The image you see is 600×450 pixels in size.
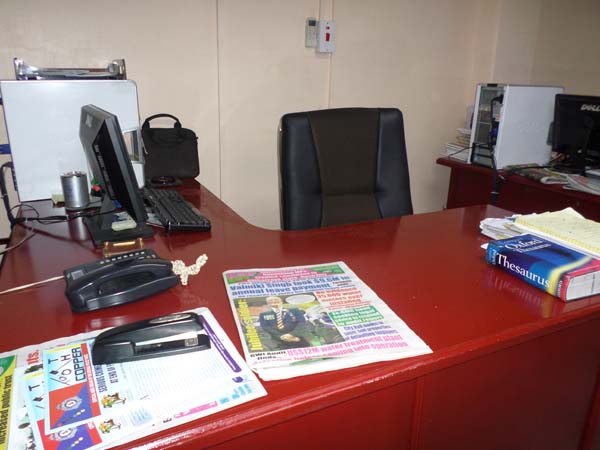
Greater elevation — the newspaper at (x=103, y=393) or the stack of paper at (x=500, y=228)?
the stack of paper at (x=500, y=228)

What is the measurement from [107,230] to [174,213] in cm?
19

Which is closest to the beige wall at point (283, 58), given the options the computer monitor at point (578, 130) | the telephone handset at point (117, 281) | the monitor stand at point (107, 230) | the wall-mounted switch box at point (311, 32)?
the wall-mounted switch box at point (311, 32)

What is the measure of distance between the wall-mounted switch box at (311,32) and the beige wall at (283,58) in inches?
1.2

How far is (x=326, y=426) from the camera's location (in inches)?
28.9

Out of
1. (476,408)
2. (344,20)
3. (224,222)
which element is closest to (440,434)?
(476,408)

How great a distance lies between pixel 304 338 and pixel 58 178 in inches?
50.1

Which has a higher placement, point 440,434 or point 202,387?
point 202,387

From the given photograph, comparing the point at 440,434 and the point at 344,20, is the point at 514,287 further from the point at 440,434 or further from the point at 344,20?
the point at 344,20

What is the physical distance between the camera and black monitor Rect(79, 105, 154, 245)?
106cm

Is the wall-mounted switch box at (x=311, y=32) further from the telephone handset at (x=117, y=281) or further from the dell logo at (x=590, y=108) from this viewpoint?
the telephone handset at (x=117, y=281)

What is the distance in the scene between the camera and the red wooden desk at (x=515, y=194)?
6.81 feet

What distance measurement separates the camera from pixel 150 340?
731 millimetres

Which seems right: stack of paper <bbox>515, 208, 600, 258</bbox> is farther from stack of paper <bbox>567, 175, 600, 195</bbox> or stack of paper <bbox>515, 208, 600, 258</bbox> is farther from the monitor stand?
the monitor stand

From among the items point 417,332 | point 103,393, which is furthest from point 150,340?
point 417,332
